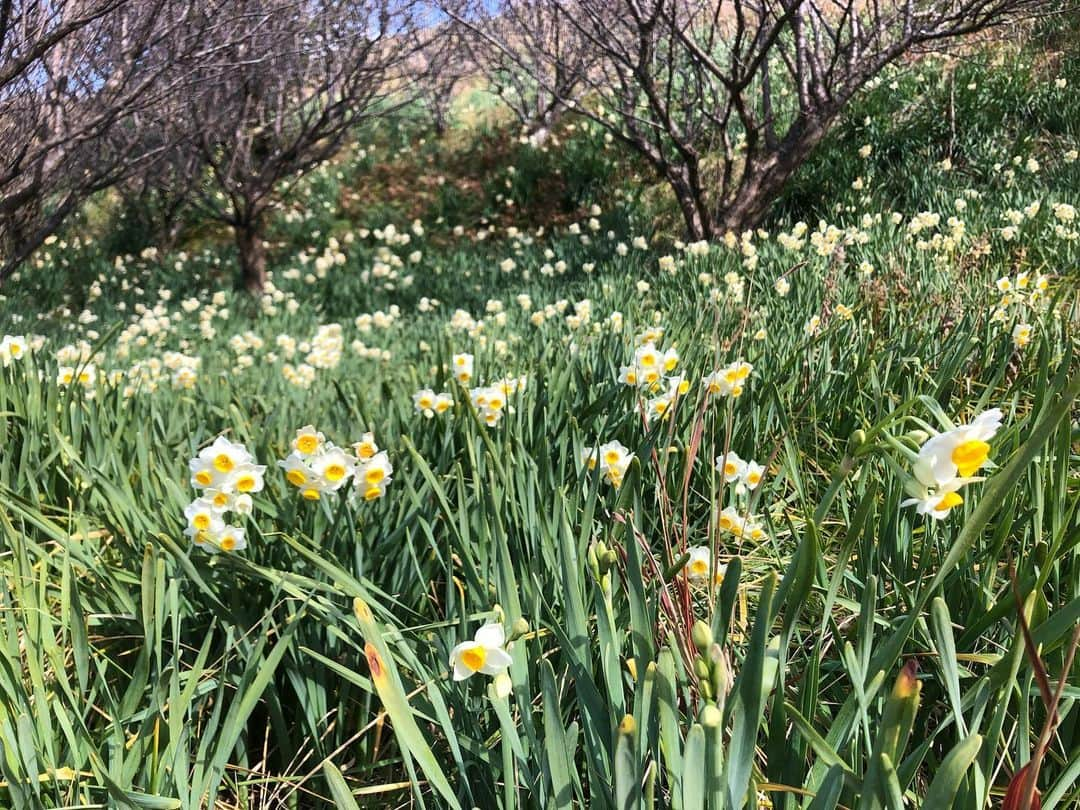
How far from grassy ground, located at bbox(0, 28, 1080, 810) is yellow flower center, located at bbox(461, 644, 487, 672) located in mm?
13

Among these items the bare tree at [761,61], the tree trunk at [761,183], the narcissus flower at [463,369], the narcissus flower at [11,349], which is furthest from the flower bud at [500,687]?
the tree trunk at [761,183]

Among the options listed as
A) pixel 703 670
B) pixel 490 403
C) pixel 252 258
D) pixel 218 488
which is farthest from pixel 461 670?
pixel 252 258

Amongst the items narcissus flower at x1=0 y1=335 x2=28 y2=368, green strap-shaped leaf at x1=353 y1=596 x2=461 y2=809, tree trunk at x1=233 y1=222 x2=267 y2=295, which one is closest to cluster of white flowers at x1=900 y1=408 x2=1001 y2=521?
green strap-shaped leaf at x1=353 y1=596 x2=461 y2=809

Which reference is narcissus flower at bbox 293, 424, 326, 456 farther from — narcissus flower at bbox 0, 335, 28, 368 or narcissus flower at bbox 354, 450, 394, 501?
narcissus flower at bbox 0, 335, 28, 368

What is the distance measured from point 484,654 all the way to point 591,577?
355 mm

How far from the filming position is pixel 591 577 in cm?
130

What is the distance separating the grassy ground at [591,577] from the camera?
903mm

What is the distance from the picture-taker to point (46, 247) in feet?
32.0

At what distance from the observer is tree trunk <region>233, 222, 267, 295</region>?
7.76 metres

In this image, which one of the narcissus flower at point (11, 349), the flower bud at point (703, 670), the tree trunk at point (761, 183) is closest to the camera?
the flower bud at point (703, 670)

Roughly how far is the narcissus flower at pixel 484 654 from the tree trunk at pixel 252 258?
740 cm

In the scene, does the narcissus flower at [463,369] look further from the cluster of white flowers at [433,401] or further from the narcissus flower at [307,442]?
the narcissus flower at [307,442]

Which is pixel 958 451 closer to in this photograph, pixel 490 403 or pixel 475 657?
pixel 475 657

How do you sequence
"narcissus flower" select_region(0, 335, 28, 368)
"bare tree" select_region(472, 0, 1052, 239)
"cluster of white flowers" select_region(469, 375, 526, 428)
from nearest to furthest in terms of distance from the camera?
"cluster of white flowers" select_region(469, 375, 526, 428) < "narcissus flower" select_region(0, 335, 28, 368) < "bare tree" select_region(472, 0, 1052, 239)
